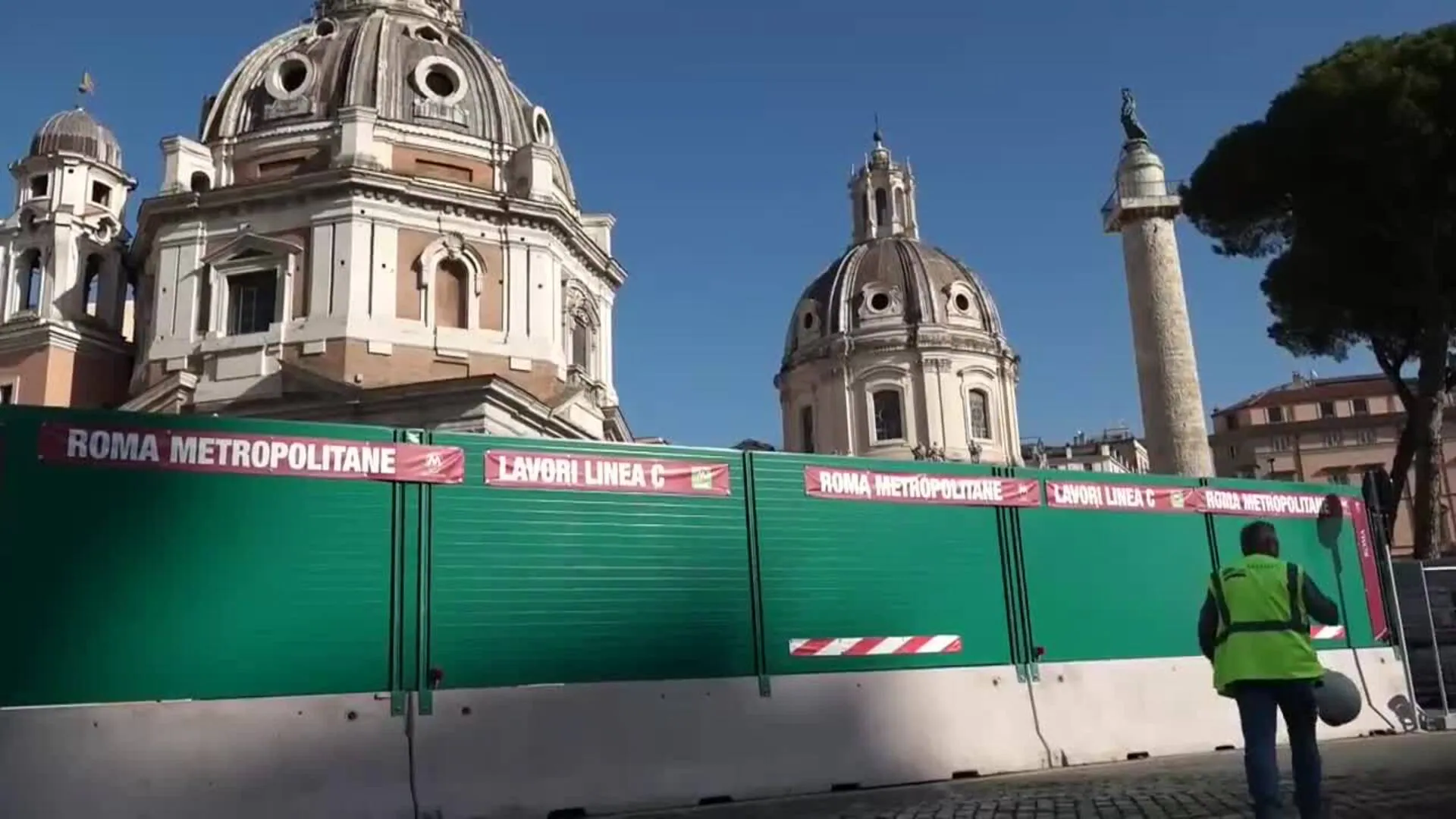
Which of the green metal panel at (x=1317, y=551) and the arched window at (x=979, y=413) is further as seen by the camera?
the arched window at (x=979, y=413)

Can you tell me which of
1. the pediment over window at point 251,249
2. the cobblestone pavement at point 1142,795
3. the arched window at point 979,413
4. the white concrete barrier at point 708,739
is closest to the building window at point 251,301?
the pediment over window at point 251,249

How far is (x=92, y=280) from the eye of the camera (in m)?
33.5


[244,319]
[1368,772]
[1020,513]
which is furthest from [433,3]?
[1368,772]

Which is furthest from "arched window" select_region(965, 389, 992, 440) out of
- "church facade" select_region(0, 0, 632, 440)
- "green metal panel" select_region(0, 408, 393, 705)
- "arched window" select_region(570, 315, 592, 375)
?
"green metal panel" select_region(0, 408, 393, 705)

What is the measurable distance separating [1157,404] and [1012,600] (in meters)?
22.5

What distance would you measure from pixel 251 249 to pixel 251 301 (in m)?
1.26

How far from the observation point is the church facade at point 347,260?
27.1m

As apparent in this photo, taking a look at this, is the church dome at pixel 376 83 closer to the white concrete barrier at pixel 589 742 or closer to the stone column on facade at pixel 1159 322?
the stone column on facade at pixel 1159 322

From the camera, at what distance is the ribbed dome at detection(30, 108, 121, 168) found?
34.5 meters

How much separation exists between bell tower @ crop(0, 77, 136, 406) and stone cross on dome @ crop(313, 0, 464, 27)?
7.89 m

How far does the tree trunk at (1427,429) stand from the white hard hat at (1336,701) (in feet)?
65.9

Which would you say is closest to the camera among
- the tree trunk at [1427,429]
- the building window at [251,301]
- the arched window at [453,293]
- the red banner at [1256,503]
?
the red banner at [1256,503]

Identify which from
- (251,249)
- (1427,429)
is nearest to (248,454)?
(251,249)

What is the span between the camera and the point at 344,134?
94.1ft
